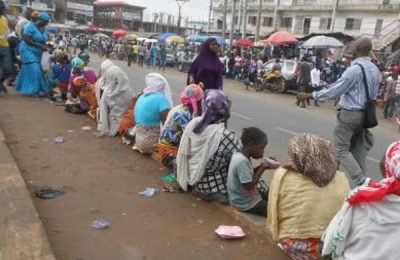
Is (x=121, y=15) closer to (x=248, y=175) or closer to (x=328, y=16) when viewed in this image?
(x=328, y=16)

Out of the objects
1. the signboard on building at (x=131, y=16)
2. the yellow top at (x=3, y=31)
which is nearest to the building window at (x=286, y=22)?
the signboard on building at (x=131, y=16)

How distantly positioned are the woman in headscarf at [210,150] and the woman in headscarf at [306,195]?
1.23 m

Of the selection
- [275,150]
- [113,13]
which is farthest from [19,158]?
[113,13]

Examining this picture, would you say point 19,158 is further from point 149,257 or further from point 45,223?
point 149,257

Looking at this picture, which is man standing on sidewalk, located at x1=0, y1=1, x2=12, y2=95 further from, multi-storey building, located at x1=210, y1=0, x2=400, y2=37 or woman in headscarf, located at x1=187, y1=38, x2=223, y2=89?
multi-storey building, located at x1=210, y1=0, x2=400, y2=37

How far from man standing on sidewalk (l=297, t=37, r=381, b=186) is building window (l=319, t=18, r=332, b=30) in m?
44.5

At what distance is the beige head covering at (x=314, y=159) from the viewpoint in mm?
3129

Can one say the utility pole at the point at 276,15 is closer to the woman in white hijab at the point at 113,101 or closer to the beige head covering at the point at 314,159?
the woman in white hijab at the point at 113,101

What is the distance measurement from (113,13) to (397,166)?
92.1m

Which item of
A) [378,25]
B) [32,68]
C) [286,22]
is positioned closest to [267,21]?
[286,22]

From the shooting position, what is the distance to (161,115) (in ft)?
19.7

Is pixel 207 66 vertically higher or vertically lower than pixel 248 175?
higher

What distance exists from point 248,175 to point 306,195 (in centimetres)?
91

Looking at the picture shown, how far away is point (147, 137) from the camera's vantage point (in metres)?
6.16
